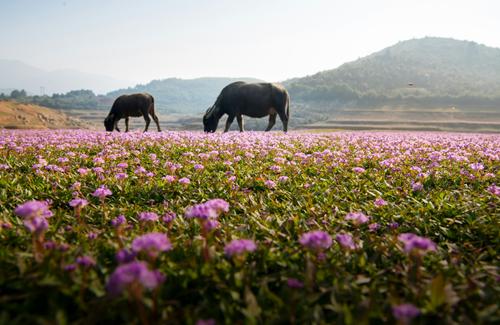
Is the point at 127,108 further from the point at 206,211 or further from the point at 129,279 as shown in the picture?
the point at 129,279

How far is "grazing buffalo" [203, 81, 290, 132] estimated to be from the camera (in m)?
19.2

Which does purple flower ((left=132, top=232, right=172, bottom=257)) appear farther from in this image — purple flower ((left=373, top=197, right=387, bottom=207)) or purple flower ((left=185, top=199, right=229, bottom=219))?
purple flower ((left=373, top=197, right=387, bottom=207))

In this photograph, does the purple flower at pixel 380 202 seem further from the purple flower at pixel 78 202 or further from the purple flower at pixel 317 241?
the purple flower at pixel 78 202

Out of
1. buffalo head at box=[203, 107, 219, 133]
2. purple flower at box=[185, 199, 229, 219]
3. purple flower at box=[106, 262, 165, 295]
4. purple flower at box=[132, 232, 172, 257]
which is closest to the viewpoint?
purple flower at box=[106, 262, 165, 295]

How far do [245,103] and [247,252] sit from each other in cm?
1768

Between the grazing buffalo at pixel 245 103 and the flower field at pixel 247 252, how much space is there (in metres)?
13.8

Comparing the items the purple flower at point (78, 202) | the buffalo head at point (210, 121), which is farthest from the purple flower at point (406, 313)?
the buffalo head at point (210, 121)

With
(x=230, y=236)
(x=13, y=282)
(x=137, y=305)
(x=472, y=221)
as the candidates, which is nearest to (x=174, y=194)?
(x=230, y=236)

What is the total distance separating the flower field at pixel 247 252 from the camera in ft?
6.09

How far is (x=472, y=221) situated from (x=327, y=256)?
2.25 metres

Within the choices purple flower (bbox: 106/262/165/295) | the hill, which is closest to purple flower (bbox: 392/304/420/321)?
purple flower (bbox: 106/262/165/295)

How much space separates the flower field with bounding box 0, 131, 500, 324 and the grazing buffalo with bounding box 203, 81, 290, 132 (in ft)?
45.3

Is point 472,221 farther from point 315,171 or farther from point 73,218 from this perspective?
point 73,218

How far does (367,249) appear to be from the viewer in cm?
295
